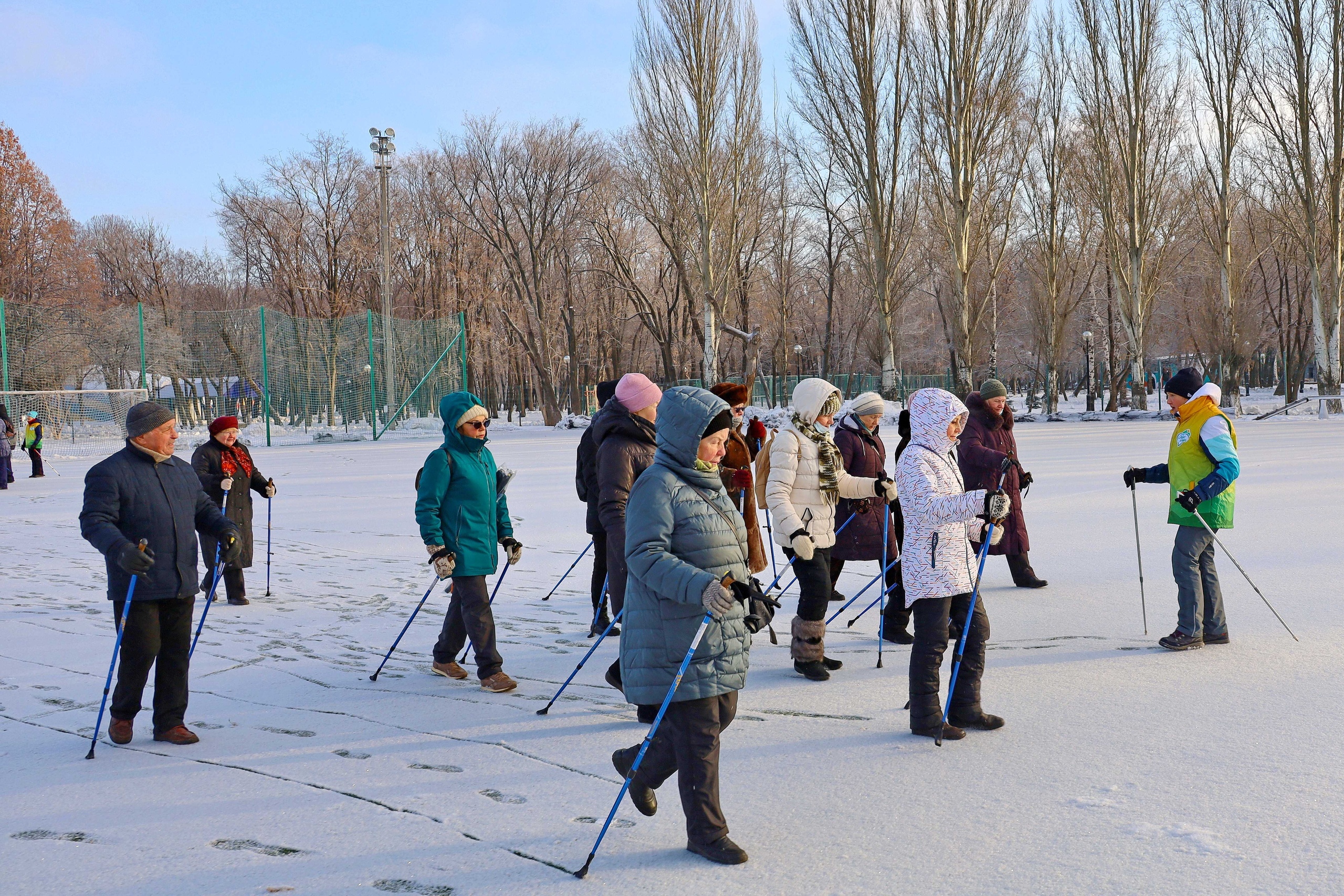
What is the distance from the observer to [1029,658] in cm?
566

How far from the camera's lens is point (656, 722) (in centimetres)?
327

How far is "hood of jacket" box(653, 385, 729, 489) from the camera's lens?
3312 millimetres

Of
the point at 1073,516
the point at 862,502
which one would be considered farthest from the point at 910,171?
the point at 862,502

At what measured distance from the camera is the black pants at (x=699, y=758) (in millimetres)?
3283

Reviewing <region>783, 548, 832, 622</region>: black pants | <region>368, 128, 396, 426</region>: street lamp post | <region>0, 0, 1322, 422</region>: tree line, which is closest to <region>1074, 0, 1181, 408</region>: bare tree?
<region>0, 0, 1322, 422</region>: tree line

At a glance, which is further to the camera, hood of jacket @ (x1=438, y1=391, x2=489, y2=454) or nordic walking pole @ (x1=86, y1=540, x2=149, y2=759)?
hood of jacket @ (x1=438, y1=391, x2=489, y2=454)

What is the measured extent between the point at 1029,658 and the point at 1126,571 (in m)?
2.82

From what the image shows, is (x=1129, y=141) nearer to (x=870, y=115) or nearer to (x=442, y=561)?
(x=870, y=115)

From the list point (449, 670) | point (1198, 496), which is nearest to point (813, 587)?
point (449, 670)

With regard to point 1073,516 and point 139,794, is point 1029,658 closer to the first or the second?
point 139,794

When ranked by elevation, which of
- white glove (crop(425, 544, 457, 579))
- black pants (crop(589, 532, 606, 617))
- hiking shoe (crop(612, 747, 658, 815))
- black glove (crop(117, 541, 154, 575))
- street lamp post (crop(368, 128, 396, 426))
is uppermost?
street lamp post (crop(368, 128, 396, 426))

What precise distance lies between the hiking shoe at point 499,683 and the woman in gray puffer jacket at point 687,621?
194cm

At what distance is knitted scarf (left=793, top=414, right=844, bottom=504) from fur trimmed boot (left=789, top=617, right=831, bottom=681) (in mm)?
674

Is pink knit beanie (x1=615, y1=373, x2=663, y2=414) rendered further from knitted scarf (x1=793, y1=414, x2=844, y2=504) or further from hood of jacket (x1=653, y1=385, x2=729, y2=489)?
hood of jacket (x1=653, y1=385, x2=729, y2=489)
